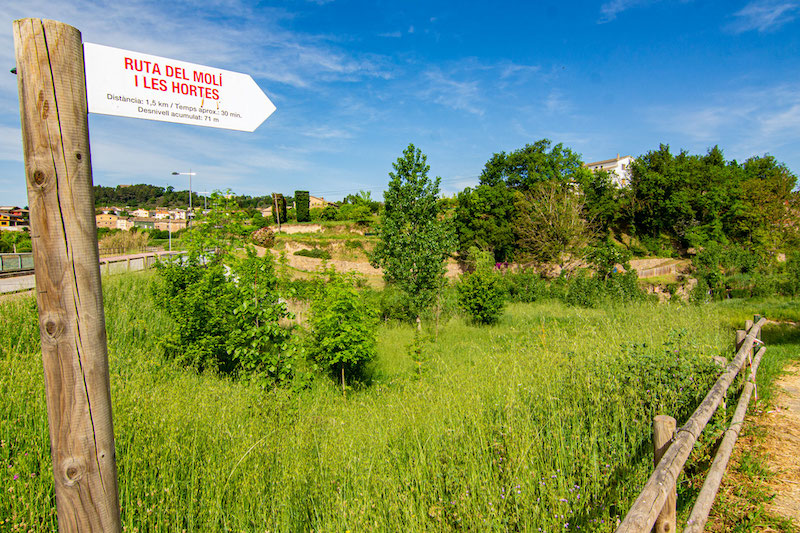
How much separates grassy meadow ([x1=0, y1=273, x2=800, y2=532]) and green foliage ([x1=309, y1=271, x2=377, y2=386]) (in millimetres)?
1608

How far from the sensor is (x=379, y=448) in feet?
Result: 12.6

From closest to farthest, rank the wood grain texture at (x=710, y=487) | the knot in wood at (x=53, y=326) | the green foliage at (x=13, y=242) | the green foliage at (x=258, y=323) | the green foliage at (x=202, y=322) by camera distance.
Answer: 1. the knot in wood at (x=53, y=326)
2. the wood grain texture at (x=710, y=487)
3. the green foliage at (x=258, y=323)
4. the green foliage at (x=202, y=322)
5. the green foliage at (x=13, y=242)

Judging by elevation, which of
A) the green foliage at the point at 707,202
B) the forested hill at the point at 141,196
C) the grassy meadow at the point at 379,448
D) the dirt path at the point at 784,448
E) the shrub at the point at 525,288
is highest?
the forested hill at the point at 141,196

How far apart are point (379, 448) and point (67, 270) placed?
120 inches

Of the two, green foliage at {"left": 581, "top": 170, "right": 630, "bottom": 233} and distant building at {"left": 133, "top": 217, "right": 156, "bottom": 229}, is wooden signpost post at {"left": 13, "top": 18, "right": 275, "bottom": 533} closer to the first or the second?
green foliage at {"left": 581, "top": 170, "right": 630, "bottom": 233}

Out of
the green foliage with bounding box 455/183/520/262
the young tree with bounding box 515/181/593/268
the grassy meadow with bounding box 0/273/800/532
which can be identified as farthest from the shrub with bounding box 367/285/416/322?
the green foliage with bounding box 455/183/520/262

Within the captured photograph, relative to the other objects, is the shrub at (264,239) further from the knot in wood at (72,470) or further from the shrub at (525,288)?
the knot in wood at (72,470)

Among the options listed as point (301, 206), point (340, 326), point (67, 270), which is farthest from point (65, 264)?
point (301, 206)

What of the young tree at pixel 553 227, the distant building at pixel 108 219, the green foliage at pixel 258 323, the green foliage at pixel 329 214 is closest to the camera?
the green foliage at pixel 258 323

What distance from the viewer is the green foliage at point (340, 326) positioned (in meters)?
7.55

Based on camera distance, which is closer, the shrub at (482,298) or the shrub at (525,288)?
the shrub at (482,298)

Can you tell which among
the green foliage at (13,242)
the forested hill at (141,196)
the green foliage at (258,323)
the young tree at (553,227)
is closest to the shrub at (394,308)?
the green foliage at (258,323)

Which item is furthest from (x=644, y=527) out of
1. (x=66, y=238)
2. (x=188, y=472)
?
(x=188, y=472)

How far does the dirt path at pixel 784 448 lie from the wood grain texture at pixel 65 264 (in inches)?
161
